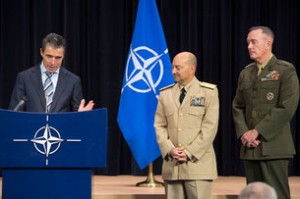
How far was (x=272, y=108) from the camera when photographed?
17.4ft

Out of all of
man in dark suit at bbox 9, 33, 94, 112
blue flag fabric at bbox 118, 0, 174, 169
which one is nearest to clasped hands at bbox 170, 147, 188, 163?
man in dark suit at bbox 9, 33, 94, 112

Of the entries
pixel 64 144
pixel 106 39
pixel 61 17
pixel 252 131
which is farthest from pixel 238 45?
pixel 64 144

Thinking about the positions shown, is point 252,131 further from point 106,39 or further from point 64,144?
point 106,39

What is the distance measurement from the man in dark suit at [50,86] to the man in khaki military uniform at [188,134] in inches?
29.0

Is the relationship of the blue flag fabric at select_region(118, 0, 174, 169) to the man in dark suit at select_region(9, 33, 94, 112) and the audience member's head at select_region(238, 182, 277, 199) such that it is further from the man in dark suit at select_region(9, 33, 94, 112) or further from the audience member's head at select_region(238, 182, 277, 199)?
the audience member's head at select_region(238, 182, 277, 199)

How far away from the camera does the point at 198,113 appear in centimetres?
520

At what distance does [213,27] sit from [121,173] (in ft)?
6.53

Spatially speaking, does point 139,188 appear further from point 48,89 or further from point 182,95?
point 48,89

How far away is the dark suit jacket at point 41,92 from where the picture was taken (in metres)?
4.88

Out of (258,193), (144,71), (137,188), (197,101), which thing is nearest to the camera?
(258,193)

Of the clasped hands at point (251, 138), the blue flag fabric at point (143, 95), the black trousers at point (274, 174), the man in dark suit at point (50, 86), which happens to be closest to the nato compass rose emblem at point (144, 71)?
the blue flag fabric at point (143, 95)

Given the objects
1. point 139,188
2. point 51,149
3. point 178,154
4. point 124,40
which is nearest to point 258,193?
point 51,149

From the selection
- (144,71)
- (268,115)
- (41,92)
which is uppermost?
(144,71)

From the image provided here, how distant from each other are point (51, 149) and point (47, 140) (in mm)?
62
